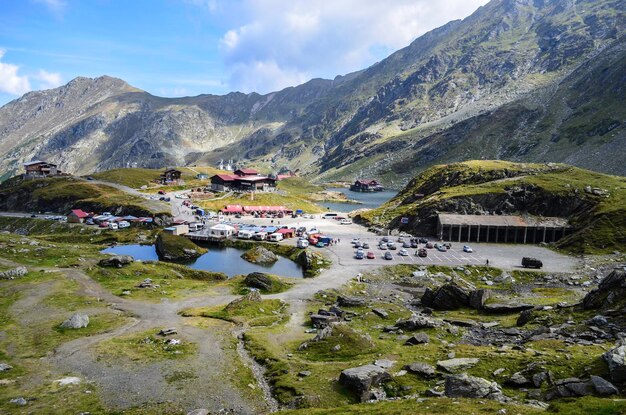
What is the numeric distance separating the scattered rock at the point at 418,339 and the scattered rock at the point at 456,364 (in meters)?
6.90

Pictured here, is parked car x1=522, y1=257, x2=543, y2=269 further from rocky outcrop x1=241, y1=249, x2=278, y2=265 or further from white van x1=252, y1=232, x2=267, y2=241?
white van x1=252, y1=232, x2=267, y2=241

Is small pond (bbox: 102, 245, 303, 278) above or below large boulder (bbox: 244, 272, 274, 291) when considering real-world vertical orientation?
below

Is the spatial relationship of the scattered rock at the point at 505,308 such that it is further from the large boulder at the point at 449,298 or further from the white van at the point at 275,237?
the white van at the point at 275,237

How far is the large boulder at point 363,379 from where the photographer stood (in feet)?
98.7

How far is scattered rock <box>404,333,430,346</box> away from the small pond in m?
45.9

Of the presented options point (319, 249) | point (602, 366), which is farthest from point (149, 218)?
point (602, 366)

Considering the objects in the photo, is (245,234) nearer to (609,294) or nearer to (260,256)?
(260,256)

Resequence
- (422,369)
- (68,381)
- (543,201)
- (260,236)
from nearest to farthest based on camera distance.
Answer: (422,369) < (68,381) < (260,236) < (543,201)

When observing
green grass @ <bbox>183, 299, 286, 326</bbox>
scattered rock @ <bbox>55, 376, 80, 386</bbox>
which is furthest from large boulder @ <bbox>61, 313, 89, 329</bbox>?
scattered rock @ <bbox>55, 376, 80, 386</bbox>

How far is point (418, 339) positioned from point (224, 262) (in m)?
66.2

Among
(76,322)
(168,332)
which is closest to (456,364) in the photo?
(168,332)

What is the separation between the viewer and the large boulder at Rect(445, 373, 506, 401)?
84.4 ft

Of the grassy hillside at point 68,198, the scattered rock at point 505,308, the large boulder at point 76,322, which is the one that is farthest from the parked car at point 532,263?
the grassy hillside at point 68,198

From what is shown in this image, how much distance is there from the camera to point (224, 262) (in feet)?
324
